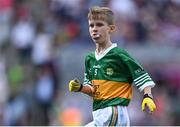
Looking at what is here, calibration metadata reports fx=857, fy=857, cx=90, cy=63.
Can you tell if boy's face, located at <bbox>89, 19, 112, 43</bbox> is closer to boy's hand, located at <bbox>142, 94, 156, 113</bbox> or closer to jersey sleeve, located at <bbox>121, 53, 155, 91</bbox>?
jersey sleeve, located at <bbox>121, 53, 155, 91</bbox>

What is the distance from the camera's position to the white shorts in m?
8.53

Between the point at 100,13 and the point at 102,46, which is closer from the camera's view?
the point at 100,13

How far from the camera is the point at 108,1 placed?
17531 millimetres

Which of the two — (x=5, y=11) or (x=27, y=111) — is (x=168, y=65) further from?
(x=5, y=11)

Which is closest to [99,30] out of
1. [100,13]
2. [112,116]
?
[100,13]

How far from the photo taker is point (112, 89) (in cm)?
854

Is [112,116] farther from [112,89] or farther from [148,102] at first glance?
[148,102]

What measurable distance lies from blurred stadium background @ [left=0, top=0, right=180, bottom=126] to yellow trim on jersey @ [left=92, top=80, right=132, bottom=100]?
6259 millimetres

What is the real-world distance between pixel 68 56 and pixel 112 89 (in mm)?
7949

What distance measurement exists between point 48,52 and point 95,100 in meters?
8.31

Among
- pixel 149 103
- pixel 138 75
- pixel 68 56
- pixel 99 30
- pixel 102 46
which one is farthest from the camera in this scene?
pixel 68 56

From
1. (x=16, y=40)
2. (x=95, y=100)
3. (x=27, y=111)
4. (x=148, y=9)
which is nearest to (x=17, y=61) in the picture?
(x=16, y=40)

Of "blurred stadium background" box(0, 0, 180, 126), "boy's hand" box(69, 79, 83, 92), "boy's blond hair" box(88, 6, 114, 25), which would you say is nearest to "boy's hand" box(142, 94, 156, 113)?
"boy's hand" box(69, 79, 83, 92)

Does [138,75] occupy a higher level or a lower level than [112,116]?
higher
